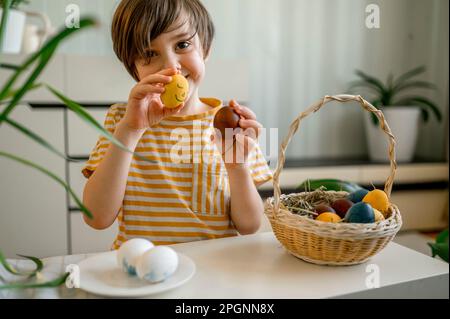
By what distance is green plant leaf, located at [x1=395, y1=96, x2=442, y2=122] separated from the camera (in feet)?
9.27

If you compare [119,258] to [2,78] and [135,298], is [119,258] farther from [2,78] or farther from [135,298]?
[2,78]

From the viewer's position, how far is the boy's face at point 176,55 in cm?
99

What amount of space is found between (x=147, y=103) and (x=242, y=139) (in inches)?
9.3

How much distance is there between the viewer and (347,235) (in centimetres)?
68

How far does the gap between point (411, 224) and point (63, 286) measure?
8.33 ft

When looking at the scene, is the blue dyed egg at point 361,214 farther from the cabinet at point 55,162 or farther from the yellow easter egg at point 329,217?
the cabinet at point 55,162

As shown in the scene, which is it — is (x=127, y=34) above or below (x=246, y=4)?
below

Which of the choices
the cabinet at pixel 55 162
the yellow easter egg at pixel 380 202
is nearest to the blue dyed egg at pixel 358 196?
the yellow easter egg at pixel 380 202

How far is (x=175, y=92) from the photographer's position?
2.97ft

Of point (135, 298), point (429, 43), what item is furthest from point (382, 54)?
point (135, 298)

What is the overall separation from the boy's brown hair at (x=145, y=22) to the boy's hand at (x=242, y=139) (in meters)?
0.27

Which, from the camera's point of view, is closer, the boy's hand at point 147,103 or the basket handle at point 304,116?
the basket handle at point 304,116

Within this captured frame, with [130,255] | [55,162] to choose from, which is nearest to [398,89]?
[55,162]

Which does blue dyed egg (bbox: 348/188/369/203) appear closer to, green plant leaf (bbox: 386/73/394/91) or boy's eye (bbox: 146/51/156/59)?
boy's eye (bbox: 146/51/156/59)
